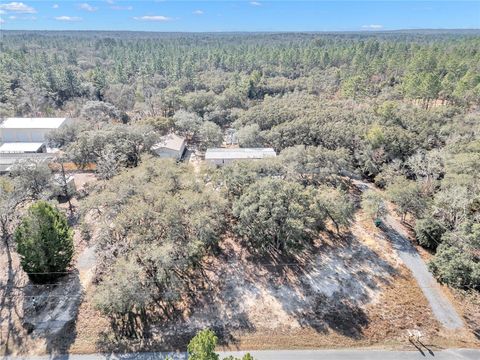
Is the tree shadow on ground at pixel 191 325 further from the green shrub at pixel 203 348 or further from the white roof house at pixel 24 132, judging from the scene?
the white roof house at pixel 24 132

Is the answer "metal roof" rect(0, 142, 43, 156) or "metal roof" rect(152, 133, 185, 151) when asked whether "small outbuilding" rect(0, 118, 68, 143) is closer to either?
"metal roof" rect(0, 142, 43, 156)

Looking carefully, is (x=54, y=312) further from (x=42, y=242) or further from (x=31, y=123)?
(x=31, y=123)

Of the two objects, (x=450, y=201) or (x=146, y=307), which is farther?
(x=450, y=201)

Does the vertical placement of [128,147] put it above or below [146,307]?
above

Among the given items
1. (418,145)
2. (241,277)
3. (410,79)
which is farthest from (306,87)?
(241,277)

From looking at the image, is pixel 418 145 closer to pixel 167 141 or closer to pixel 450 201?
pixel 450 201

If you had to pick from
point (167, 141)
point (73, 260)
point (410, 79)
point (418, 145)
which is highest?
point (410, 79)
